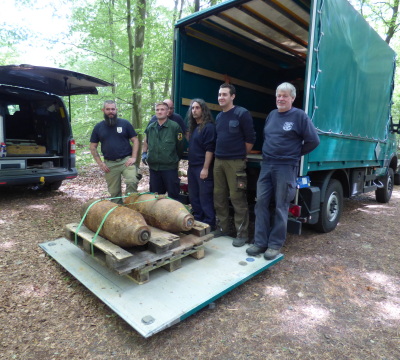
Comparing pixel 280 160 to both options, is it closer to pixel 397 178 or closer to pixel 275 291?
pixel 275 291

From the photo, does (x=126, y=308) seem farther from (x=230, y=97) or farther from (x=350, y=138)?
(x=350, y=138)

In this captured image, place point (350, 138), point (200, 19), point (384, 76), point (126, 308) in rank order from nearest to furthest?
point (126, 308) → point (200, 19) → point (350, 138) → point (384, 76)

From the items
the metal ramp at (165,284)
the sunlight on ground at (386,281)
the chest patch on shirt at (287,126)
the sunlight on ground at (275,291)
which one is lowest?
the sunlight on ground at (386,281)

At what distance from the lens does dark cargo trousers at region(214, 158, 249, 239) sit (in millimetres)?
3455

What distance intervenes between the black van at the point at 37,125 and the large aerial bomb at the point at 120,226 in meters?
3.24

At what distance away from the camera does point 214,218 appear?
152 inches

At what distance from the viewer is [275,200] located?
3.20 metres

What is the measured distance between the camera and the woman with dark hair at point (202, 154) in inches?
143

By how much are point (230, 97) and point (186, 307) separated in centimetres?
239

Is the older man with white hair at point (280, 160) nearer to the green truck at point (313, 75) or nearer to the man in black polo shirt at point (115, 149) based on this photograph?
the green truck at point (313, 75)

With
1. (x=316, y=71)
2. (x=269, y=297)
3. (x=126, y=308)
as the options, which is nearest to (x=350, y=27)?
(x=316, y=71)

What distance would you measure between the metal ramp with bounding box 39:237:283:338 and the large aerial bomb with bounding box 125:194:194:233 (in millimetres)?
403

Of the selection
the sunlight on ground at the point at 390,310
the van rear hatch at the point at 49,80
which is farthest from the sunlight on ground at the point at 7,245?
the sunlight on ground at the point at 390,310

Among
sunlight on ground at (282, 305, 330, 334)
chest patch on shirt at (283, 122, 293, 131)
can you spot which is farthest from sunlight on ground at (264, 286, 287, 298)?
chest patch on shirt at (283, 122, 293, 131)
